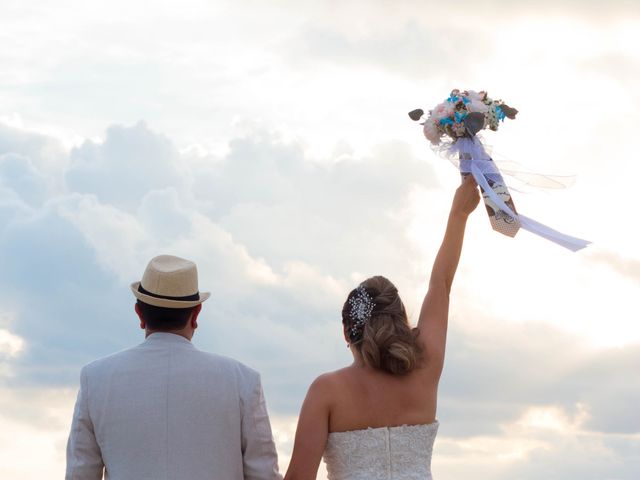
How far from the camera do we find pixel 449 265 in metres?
7.41

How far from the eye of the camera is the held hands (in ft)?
25.8

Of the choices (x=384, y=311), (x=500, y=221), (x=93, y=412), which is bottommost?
(x=93, y=412)

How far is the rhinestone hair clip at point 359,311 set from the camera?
22.5 ft

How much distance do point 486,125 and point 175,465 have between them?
3.95m

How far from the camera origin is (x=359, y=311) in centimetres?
688

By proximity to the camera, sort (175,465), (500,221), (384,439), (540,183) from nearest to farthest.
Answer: (175,465), (384,439), (500,221), (540,183)

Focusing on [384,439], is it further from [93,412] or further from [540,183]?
[540,183]

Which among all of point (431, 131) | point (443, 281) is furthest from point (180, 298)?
point (431, 131)

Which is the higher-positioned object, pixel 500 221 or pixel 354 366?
pixel 500 221

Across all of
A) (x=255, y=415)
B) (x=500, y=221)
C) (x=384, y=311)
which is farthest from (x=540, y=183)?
(x=255, y=415)

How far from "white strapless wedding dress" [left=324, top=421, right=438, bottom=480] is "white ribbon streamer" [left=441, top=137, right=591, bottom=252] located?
2.20 metres

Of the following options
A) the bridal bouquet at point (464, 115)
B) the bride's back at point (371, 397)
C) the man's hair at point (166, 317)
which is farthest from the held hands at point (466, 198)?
the man's hair at point (166, 317)

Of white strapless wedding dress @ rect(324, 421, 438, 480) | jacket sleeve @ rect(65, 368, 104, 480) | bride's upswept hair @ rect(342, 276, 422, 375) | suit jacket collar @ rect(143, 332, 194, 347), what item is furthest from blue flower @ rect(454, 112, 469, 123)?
jacket sleeve @ rect(65, 368, 104, 480)

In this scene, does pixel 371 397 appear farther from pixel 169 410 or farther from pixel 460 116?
pixel 460 116
